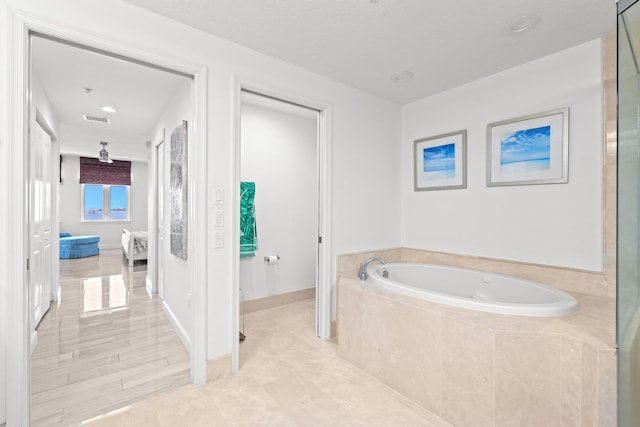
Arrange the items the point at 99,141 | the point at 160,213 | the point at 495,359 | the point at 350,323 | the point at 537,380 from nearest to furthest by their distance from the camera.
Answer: the point at 537,380, the point at 495,359, the point at 350,323, the point at 160,213, the point at 99,141

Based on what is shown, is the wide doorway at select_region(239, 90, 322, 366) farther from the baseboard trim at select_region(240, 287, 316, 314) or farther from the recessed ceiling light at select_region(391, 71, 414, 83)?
the recessed ceiling light at select_region(391, 71, 414, 83)

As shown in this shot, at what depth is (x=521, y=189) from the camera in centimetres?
239

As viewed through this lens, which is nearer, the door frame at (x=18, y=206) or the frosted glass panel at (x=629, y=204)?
the frosted glass panel at (x=629, y=204)

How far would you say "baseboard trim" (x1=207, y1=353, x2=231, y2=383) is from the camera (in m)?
1.99

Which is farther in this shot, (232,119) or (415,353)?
(232,119)

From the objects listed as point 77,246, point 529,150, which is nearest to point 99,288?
point 77,246

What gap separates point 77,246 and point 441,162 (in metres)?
7.95

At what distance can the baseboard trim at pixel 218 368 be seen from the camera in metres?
1.99

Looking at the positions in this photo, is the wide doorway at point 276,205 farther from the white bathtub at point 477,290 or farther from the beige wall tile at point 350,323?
the white bathtub at point 477,290

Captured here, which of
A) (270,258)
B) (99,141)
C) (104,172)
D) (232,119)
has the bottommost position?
(270,258)

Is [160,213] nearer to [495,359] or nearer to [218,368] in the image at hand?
[218,368]

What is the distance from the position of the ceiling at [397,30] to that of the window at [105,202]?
8.30 meters

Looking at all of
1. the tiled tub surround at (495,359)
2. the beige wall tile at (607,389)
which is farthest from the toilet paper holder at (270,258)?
the beige wall tile at (607,389)

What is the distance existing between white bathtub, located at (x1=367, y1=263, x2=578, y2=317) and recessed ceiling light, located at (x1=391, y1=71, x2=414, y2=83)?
→ 1.70 meters
